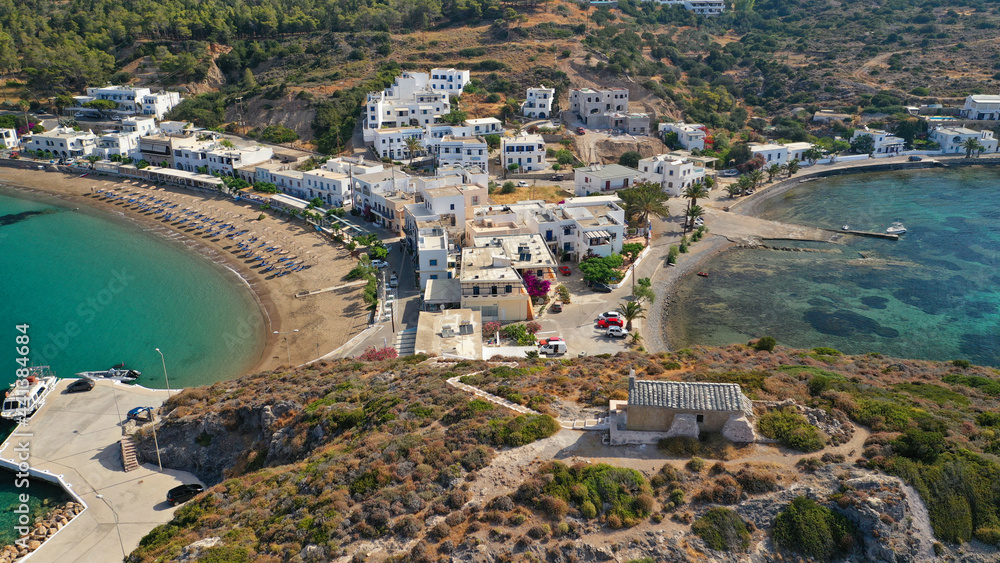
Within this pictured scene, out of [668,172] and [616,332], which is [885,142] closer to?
[668,172]

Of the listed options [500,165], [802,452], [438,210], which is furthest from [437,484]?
[500,165]

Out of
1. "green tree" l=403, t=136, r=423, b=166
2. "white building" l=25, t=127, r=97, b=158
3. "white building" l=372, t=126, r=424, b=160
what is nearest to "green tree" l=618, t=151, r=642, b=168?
"white building" l=372, t=126, r=424, b=160

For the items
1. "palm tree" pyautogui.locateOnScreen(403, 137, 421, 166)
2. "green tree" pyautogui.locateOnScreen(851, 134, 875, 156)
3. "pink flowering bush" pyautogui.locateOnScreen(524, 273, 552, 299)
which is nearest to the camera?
"pink flowering bush" pyautogui.locateOnScreen(524, 273, 552, 299)

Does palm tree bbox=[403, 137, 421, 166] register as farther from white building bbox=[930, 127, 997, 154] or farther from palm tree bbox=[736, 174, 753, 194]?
white building bbox=[930, 127, 997, 154]

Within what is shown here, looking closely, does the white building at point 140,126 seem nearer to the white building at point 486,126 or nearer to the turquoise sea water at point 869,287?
the white building at point 486,126

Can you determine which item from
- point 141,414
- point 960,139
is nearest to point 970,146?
point 960,139

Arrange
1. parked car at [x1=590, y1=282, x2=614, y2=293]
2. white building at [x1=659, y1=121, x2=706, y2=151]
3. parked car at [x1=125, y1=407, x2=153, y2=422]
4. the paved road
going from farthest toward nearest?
white building at [x1=659, y1=121, x2=706, y2=151], parked car at [x1=590, y1=282, x2=614, y2=293], parked car at [x1=125, y1=407, x2=153, y2=422], the paved road

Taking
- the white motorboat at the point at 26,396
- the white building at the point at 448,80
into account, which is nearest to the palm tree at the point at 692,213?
the white building at the point at 448,80
